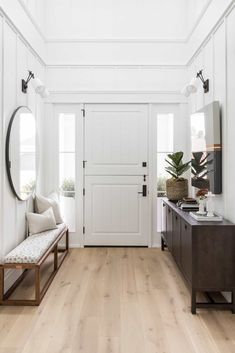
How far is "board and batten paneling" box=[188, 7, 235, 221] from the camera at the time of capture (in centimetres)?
288

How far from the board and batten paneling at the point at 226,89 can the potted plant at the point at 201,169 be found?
0.29 meters

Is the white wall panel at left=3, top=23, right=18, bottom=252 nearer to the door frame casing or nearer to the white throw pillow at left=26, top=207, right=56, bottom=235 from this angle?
the white throw pillow at left=26, top=207, right=56, bottom=235

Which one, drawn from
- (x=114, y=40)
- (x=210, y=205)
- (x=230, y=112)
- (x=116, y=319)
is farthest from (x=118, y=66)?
(x=116, y=319)

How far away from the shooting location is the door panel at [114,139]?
15.7 ft

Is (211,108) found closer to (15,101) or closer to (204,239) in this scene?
(204,239)

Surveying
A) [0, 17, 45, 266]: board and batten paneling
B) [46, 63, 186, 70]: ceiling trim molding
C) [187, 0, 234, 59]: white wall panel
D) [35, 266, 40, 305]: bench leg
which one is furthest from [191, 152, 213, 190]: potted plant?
[0, 17, 45, 266]: board and batten paneling

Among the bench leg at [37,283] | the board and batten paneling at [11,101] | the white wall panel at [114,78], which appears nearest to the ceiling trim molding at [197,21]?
the white wall panel at [114,78]

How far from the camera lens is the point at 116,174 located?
480cm

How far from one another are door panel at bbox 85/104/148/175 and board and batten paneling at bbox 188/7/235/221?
1576 mm

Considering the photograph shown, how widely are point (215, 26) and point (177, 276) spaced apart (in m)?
2.89

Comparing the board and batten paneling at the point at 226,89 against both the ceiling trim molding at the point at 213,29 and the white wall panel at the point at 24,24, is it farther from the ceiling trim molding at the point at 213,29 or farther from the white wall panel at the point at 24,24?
the white wall panel at the point at 24,24

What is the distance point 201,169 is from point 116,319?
1920 millimetres

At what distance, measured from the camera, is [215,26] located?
10.8 feet

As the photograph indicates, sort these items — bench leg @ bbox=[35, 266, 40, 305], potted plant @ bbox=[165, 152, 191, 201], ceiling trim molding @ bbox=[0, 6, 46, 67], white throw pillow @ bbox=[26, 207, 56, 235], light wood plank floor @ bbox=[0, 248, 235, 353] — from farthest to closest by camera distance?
potted plant @ bbox=[165, 152, 191, 201] < white throw pillow @ bbox=[26, 207, 56, 235] < ceiling trim molding @ bbox=[0, 6, 46, 67] < bench leg @ bbox=[35, 266, 40, 305] < light wood plank floor @ bbox=[0, 248, 235, 353]
